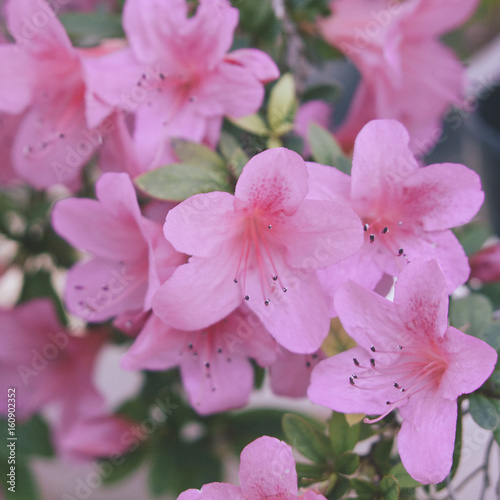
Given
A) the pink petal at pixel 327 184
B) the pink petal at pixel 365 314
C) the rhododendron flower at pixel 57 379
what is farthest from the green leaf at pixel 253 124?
the rhododendron flower at pixel 57 379

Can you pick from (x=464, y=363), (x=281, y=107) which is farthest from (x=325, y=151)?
(x=464, y=363)

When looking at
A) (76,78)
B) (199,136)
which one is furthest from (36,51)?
(199,136)

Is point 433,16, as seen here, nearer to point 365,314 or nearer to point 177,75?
point 177,75

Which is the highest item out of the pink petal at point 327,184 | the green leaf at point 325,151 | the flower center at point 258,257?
the pink petal at point 327,184

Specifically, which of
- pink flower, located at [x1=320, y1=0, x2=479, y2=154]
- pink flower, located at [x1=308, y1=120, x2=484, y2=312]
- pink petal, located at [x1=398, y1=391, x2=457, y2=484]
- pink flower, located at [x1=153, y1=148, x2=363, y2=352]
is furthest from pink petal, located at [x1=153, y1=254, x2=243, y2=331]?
pink flower, located at [x1=320, y1=0, x2=479, y2=154]

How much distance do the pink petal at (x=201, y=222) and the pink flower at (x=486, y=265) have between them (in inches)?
16.6

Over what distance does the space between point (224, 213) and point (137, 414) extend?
640 mm

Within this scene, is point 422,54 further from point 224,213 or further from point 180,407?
point 180,407

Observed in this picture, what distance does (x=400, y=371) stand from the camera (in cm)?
58

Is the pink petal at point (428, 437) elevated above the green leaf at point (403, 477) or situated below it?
above

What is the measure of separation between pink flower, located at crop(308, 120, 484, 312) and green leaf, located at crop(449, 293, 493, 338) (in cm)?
9

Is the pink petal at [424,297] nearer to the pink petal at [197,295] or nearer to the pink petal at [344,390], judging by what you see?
the pink petal at [344,390]

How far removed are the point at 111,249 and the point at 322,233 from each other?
0.91ft

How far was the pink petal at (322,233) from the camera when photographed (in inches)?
21.2
